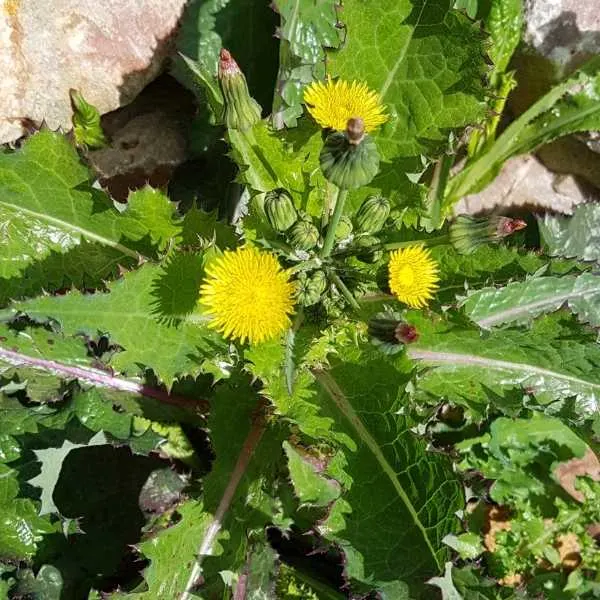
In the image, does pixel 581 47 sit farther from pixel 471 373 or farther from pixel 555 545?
pixel 555 545

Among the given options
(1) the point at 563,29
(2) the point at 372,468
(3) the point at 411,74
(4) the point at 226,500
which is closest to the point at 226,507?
(4) the point at 226,500

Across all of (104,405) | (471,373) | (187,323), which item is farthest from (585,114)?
(104,405)

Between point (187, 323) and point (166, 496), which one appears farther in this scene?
point (166, 496)

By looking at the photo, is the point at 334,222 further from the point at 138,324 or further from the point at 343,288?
the point at 138,324

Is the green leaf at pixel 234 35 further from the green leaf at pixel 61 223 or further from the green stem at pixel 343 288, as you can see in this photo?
the green stem at pixel 343 288

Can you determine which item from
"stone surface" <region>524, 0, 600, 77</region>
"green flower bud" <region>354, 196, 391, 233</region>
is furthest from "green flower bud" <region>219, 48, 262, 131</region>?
"stone surface" <region>524, 0, 600, 77</region>

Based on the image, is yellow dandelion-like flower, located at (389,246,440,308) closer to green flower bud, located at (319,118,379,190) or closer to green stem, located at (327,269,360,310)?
green stem, located at (327,269,360,310)

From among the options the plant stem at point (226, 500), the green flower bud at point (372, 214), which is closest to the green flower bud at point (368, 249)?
the green flower bud at point (372, 214)
